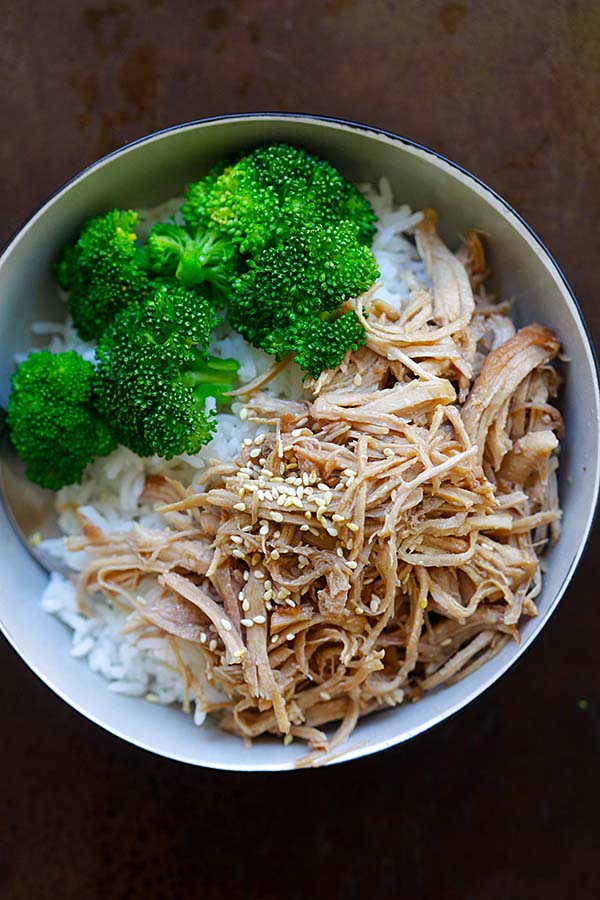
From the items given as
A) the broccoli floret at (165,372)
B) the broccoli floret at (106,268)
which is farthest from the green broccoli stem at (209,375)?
the broccoli floret at (106,268)

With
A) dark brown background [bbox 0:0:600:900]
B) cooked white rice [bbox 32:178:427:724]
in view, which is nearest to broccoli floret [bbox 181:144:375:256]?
cooked white rice [bbox 32:178:427:724]

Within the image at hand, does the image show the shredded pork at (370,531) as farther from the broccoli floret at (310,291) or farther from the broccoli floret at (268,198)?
the broccoli floret at (268,198)

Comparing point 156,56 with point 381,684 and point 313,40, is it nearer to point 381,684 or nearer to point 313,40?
point 313,40

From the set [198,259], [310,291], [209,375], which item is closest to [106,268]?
[198,259]

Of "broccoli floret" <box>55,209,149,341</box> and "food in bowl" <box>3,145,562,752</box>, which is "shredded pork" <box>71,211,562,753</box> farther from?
"broccoli floret" <box>55,209,149,341</box>

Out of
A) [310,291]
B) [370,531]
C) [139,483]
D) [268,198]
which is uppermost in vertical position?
[268,198]

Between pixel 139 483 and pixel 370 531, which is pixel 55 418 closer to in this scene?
pixel 139 483

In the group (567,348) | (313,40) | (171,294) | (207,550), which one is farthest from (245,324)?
(313,40)
